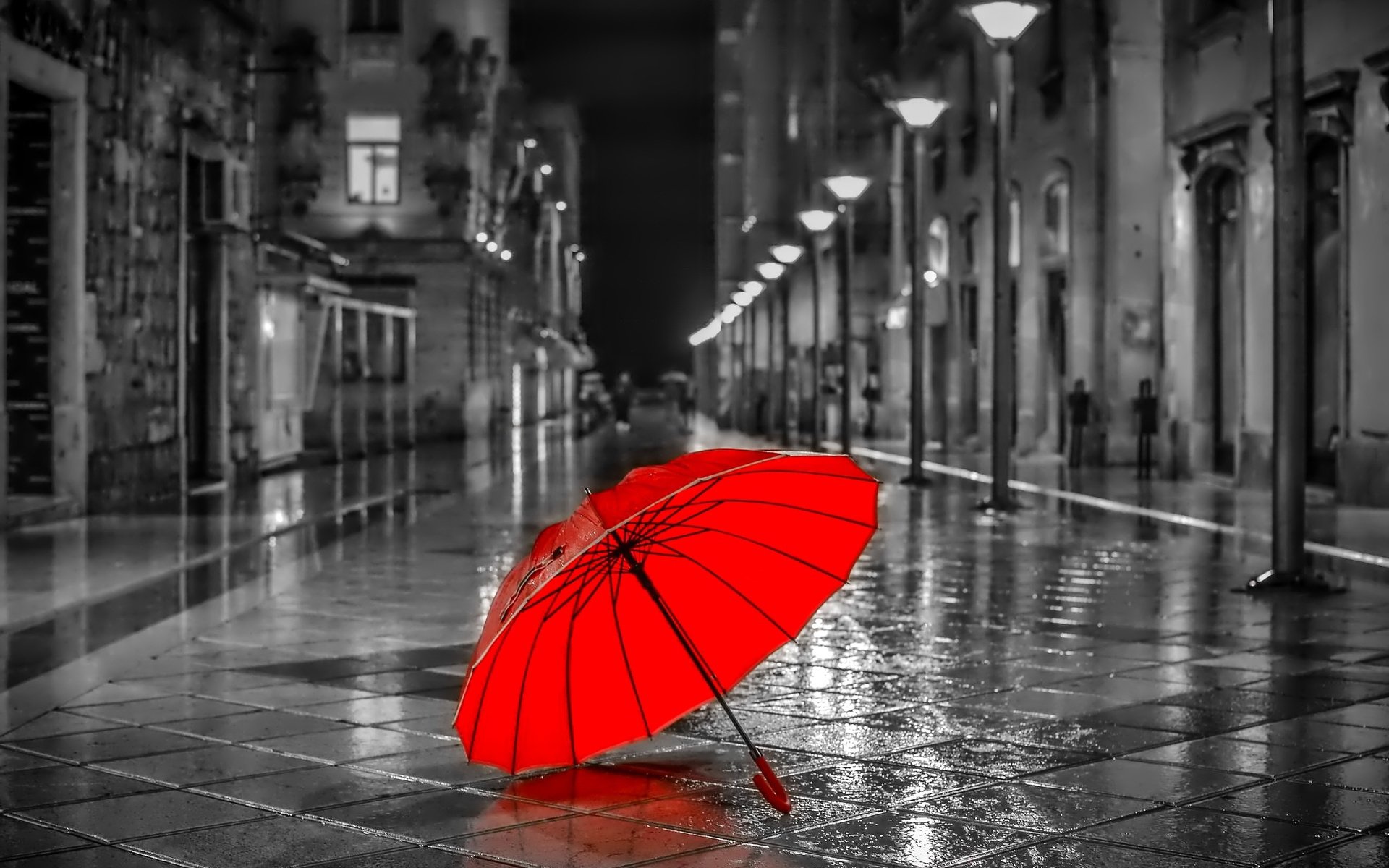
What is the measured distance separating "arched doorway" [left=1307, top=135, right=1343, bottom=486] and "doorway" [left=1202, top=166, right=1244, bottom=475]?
8.73 feet

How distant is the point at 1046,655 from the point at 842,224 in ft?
75.8

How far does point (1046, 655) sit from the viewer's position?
8703 mm

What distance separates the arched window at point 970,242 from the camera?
3581 cm

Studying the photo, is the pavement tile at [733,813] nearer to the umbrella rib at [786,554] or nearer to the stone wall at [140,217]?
the umbrella rib at [786,554]

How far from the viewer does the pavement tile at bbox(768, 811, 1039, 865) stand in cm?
498

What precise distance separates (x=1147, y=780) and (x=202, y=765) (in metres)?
3.28

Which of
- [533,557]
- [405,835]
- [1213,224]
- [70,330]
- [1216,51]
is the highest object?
[1216,51]

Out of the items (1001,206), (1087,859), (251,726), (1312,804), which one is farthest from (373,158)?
(1087,859)

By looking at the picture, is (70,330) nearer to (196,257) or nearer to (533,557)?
(196,257)

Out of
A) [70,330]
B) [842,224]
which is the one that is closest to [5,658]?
[70,330]

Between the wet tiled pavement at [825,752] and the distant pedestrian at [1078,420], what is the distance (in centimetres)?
1598

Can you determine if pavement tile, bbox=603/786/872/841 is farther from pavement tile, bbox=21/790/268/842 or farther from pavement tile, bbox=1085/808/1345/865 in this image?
pavement tile, bbox=21/790/268/842

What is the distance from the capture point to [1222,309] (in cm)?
2391

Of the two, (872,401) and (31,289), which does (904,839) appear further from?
(872,401)
